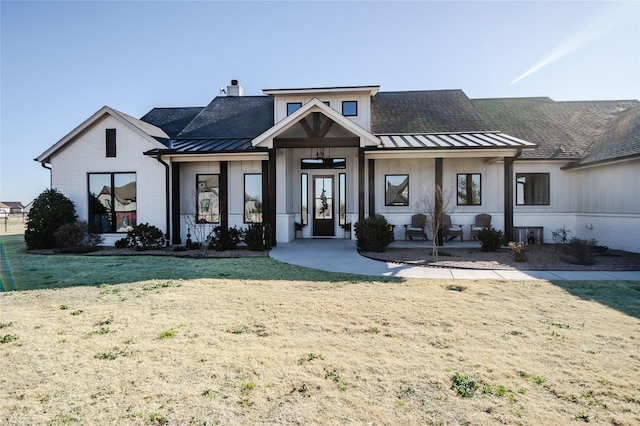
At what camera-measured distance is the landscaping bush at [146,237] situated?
39.3ft

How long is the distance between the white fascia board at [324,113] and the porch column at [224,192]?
243 cm

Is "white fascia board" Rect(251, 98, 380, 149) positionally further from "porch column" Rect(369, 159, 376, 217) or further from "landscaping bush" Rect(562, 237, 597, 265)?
"landscaping bush" Rect(562, 237, 597, 265)

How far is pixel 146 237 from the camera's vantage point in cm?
1195

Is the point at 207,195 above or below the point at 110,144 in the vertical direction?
below

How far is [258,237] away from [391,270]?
16.9ft

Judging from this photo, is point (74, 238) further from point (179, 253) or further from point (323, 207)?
point (323, 207)

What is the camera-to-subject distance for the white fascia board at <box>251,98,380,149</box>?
453 inches

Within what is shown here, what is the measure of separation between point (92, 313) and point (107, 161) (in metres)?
10.1

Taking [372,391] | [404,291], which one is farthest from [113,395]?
[404,291]

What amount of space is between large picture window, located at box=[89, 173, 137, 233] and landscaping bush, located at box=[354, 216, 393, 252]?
365 inches

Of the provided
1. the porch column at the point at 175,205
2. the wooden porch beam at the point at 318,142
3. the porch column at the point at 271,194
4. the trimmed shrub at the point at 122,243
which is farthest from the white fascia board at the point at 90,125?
the wooden porch beam at the point at 318,142

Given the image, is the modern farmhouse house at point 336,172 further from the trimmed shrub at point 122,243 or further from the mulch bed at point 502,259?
the mulch bed at point 502,259

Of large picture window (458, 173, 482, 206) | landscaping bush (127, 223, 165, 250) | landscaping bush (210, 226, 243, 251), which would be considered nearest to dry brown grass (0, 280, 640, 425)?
landscaping bush (210, 226, 243, 251)

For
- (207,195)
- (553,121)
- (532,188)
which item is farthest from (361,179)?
(553,121)
